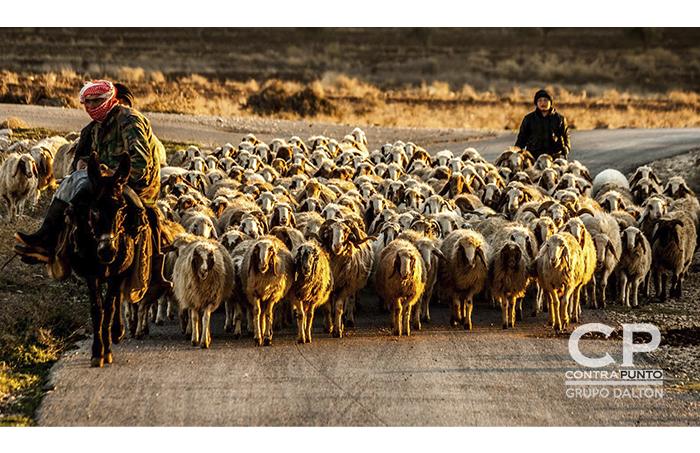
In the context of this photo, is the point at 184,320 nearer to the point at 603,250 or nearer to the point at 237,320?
the point at 237,320

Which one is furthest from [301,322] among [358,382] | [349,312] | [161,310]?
[161,310]

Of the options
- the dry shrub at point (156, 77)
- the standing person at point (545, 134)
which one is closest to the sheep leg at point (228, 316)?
the standing person at point (545, 134)

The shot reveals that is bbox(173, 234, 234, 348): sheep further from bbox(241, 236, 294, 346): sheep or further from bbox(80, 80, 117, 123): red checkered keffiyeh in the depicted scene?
bbox(80, 80, 117, 123): red checkered keffiyeh

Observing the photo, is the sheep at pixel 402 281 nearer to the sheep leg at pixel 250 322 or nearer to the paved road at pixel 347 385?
the paved road at pixel 347 385


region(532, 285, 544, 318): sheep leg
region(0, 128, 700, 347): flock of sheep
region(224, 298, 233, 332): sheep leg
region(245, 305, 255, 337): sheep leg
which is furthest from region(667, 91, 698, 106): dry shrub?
region(245, 305, 255, 337): sheep leg

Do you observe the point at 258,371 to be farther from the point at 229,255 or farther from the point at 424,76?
the point at 424,76

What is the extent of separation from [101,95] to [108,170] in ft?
2.64

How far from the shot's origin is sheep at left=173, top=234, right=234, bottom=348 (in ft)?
34.2

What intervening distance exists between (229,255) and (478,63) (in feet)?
183

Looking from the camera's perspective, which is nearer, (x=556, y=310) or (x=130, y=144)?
(x=130, y=144)

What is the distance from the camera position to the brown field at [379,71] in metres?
39.1

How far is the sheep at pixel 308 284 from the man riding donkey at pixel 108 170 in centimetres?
175

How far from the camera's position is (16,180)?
639 inches

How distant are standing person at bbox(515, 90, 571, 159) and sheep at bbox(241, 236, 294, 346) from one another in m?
10.1
